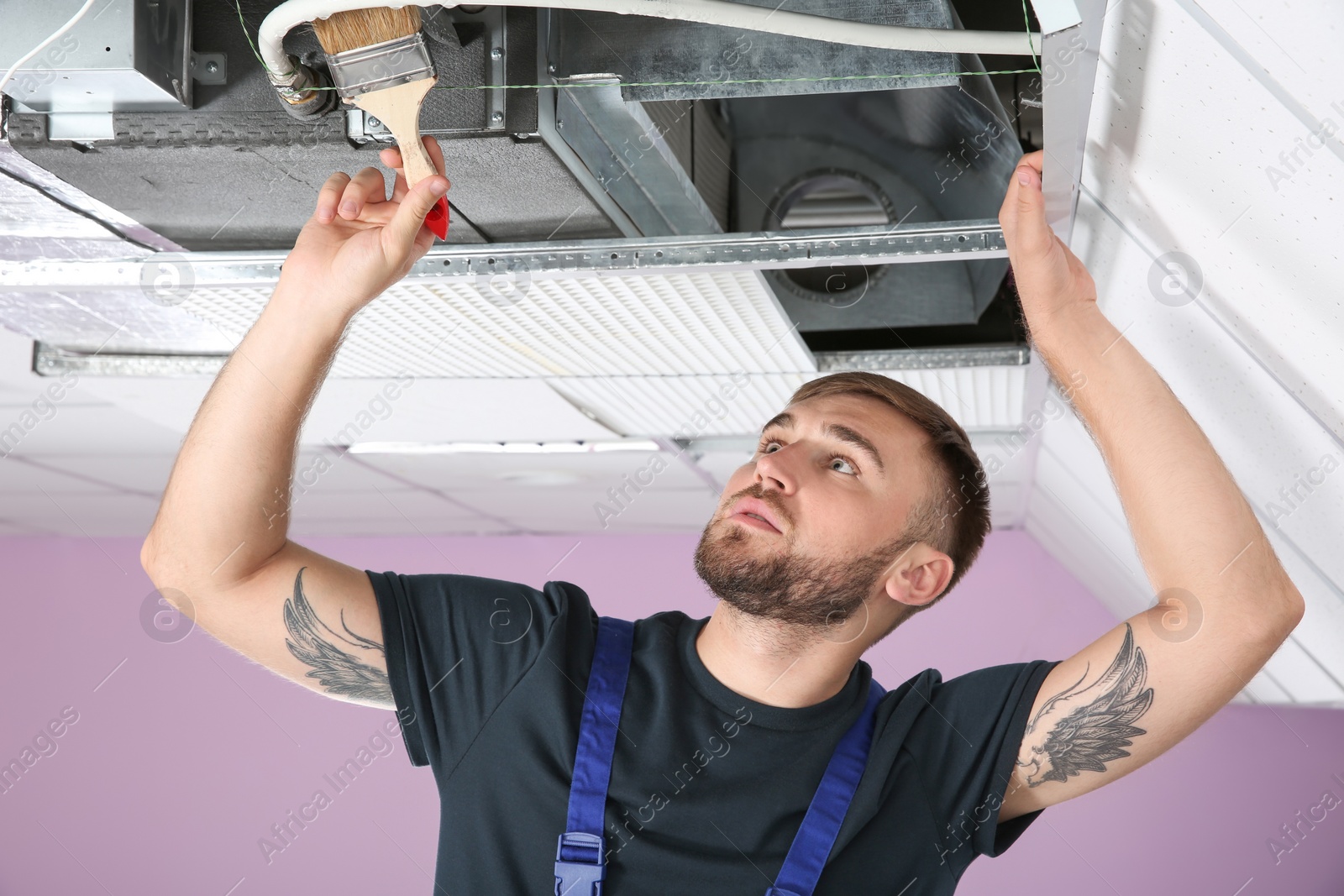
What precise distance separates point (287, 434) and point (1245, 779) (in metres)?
3.66

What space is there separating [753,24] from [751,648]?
2.42 feet

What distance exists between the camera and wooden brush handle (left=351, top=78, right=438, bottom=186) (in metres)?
1.02

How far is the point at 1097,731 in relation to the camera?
1296 millimetres

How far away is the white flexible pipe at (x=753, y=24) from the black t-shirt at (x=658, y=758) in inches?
24.3

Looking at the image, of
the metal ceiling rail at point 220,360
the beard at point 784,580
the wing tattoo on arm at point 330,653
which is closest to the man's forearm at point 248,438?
the wing tattoo on arm at point 330,653

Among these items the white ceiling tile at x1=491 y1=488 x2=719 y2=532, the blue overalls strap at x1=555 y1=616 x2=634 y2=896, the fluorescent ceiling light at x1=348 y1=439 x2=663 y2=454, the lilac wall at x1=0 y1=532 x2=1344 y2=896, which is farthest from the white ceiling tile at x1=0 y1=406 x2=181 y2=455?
the blue overalls strap at x1=555 y1=616 x2=634 y2=896

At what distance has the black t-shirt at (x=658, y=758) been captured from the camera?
125cm

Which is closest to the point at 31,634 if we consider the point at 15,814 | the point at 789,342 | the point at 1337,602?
the point at 15,814

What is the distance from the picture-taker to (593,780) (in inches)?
48.7

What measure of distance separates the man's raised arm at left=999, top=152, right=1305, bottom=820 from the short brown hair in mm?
240

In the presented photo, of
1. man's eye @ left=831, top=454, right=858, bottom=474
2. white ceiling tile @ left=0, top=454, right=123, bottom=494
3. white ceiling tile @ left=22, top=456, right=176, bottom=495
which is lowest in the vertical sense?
man's eye @ left=831, top=454, right=858, bottom=474

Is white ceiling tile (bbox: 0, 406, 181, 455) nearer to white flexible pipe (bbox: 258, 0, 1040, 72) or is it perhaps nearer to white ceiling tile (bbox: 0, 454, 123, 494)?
white ceiling tile (bbox: 0, 454, 123, 494)

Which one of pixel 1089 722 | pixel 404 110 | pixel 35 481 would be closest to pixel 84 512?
pixel 35 481

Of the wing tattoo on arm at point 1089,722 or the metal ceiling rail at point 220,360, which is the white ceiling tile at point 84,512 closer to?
the metal ceiling rail at point 220,360
